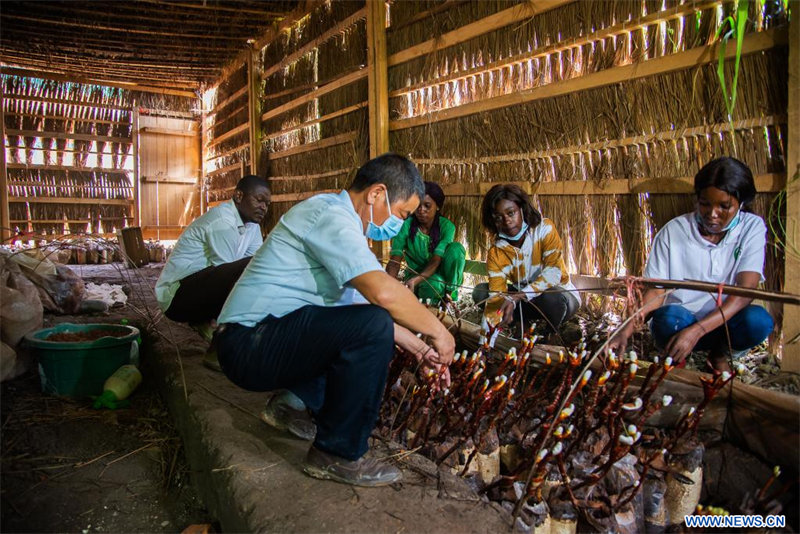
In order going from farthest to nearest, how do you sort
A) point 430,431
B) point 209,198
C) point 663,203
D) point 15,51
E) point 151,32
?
point 209,198
point 15,51
point 151,32
point 663,203
point 430,431

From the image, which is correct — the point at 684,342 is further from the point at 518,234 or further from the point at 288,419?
the point at 288,419

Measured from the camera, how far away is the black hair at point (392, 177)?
2.01m

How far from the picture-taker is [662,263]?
2938 millimetres

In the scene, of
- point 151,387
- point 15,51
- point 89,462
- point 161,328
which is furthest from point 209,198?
point 89,462

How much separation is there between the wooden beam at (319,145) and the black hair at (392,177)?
4.19 meters

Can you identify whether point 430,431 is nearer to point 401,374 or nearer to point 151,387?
point 401,374

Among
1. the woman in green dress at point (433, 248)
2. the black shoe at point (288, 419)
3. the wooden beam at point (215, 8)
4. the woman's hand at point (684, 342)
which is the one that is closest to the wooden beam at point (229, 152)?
the wooden beam at point (215, 8)

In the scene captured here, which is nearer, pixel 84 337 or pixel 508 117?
pixel 84 337

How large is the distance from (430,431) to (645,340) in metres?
2.05

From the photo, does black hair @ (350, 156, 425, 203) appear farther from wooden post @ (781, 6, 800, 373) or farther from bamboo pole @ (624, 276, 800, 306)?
wooden post @ (781, 6, 800, 373)

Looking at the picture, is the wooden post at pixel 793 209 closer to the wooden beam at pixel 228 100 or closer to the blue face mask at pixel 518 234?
the blue face mask at pixel 518 234

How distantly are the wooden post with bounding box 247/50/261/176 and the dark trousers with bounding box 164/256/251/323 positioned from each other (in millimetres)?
5967

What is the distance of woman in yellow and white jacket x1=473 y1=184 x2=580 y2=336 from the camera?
138 inches

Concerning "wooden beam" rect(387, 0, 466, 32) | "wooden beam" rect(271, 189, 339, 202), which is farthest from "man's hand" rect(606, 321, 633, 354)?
"wooden beam" rect(271, 189, 339, 202)
